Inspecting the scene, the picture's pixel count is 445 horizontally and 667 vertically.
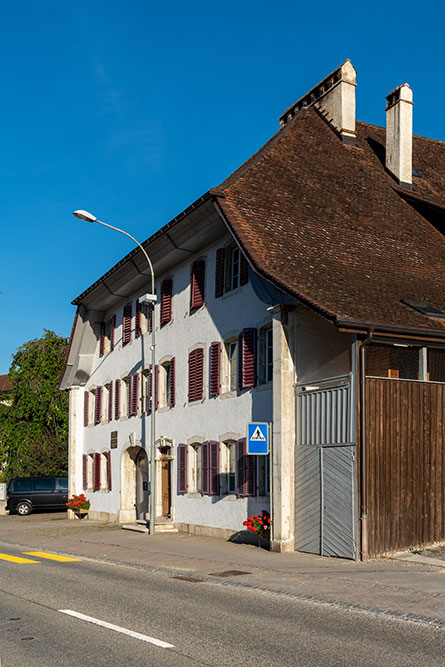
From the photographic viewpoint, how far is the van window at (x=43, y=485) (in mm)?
35438

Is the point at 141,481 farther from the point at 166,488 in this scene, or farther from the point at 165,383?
the point at 165,383

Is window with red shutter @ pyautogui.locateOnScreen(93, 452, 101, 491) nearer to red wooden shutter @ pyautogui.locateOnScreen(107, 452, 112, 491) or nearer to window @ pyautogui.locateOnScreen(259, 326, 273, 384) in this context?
red wooden shutter @ pyautogui.locateOnScreen(107, 452, 112, 491)

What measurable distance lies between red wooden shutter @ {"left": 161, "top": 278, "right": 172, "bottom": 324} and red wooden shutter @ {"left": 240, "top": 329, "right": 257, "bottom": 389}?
574cm

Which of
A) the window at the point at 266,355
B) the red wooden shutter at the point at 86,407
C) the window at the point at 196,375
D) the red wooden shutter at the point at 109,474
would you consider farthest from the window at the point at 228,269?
the red wooden shutter at the point at 86,407

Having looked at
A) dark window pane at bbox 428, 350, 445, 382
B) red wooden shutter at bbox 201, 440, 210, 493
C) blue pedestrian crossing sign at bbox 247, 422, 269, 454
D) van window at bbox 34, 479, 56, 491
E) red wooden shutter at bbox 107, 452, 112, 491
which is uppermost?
dark window pane at bbox 428, 350, 445, 382

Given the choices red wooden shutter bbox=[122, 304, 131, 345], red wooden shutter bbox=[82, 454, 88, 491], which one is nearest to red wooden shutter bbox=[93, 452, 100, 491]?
red wooden shutter bbox=[82, 454, 88, 491]

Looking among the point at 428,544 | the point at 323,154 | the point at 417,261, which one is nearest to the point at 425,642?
the point at 428,544

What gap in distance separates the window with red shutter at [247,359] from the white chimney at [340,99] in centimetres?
813

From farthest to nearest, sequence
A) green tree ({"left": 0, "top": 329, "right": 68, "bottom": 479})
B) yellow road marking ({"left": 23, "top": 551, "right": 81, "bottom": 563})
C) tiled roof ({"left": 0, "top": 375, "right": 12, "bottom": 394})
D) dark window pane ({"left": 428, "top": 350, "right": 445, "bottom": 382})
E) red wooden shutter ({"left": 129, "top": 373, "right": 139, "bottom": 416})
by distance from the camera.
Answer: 1. tiled roof ({"left": 0, "top": 375, "right": 12, "bottom": 394})
2. green tree ({"left": 0, "top": 329, "right": 68, "bottom": 479})
3. red wooden shutter ({"left": 129, "top": 373, "right": 139, "bottom": 416})
4. yellow road marking ({"left": 23, "top": 551, "right": 81, "bottom": 563})
5. dark window pane ({"left": 428, "top": 350, "right": 445, "bottom": 382})

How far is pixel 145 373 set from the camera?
2689 centimetres

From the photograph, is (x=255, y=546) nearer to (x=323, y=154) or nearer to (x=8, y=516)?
(x=323, y=154)

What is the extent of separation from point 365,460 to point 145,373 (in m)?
13.2

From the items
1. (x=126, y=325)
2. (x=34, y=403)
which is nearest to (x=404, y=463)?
(x=126, y=325)

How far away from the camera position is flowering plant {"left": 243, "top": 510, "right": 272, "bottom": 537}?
17.4 meters
